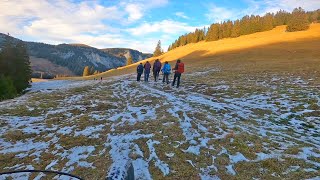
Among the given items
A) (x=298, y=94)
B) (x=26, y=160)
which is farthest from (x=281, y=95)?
(x=26, y=160)

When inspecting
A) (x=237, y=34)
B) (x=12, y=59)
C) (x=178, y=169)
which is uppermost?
(x=237, y=34)

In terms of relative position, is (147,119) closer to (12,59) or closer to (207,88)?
(207,88)

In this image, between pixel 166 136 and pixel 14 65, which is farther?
pixel 14 65

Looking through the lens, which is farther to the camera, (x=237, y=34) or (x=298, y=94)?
(x=237, y=34)

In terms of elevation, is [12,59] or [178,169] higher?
[12,59]

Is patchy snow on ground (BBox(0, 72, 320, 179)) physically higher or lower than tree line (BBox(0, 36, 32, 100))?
lower

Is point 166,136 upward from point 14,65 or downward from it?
downward

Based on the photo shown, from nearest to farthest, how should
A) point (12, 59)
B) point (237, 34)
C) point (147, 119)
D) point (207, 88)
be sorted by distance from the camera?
point (147, 119)
point (207, 88)
point (12, 59)
point (237, 34)

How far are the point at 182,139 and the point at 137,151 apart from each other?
80.3 inches

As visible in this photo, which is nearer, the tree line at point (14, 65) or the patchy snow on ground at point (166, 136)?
the patchy snow on ground at point (166, 136)

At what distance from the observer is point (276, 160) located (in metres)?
8.59

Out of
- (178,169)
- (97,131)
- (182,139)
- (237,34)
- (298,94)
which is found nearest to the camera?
(178,169)

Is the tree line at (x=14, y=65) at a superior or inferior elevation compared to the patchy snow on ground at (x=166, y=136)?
superior

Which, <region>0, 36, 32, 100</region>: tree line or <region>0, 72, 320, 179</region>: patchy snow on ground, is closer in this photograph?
<region>0, 72, 320, 179</region>: patchy snow on ground
